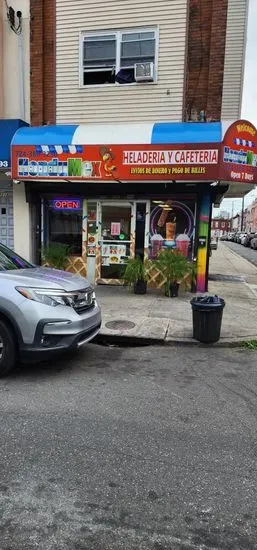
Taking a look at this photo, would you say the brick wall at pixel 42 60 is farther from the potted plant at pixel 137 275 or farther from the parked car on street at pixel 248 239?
the parked car on street at pixel 248 239

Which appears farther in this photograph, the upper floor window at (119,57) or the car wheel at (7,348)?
the upper floor window at (119,57)

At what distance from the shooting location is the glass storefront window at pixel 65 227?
11570mm

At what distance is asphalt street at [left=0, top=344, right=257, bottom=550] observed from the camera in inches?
102

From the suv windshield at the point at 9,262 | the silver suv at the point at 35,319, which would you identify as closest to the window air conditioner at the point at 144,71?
the suv windshield at the point at 9,262

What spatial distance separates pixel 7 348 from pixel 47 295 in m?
0.77

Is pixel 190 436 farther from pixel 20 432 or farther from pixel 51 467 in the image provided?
pixel 20 432

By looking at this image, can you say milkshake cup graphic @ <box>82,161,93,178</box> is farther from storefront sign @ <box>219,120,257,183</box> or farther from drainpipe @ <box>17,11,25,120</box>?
drainpipe @ <box>17,11,25,120</box>

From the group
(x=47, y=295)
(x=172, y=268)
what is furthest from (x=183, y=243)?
(x=47, y=295)

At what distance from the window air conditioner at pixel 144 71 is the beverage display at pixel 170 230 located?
3635 mm

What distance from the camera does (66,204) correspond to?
37.7ft

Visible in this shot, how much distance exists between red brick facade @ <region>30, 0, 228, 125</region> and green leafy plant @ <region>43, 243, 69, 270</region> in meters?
3.46

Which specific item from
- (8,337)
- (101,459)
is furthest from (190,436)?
(8,337)

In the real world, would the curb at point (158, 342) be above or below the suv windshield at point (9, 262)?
below

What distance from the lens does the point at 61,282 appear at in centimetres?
546
